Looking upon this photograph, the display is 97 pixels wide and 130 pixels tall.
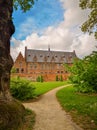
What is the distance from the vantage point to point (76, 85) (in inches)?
953

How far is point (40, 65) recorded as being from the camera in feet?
254

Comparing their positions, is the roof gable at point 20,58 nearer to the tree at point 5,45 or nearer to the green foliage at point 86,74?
the green foliage at point 86,74

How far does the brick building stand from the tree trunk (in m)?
64.8

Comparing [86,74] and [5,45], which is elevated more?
[5,45]

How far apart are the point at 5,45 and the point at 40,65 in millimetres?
68620

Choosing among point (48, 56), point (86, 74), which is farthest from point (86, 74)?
point (48, 56)

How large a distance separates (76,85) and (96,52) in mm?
7969

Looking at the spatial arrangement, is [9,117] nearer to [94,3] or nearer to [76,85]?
[94,3]

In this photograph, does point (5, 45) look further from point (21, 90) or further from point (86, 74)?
point (86, 74)

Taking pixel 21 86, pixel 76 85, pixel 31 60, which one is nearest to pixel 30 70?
pixel 31 60

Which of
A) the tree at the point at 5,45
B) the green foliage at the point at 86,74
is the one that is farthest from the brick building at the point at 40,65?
the tree at the point at 5,45

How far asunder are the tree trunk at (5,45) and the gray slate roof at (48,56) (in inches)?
2643

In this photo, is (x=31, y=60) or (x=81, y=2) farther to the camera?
(x=31, y=60)

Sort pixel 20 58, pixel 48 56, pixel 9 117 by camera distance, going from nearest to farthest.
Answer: pixel 9 117
pixel 20 58
pixel 48 56
